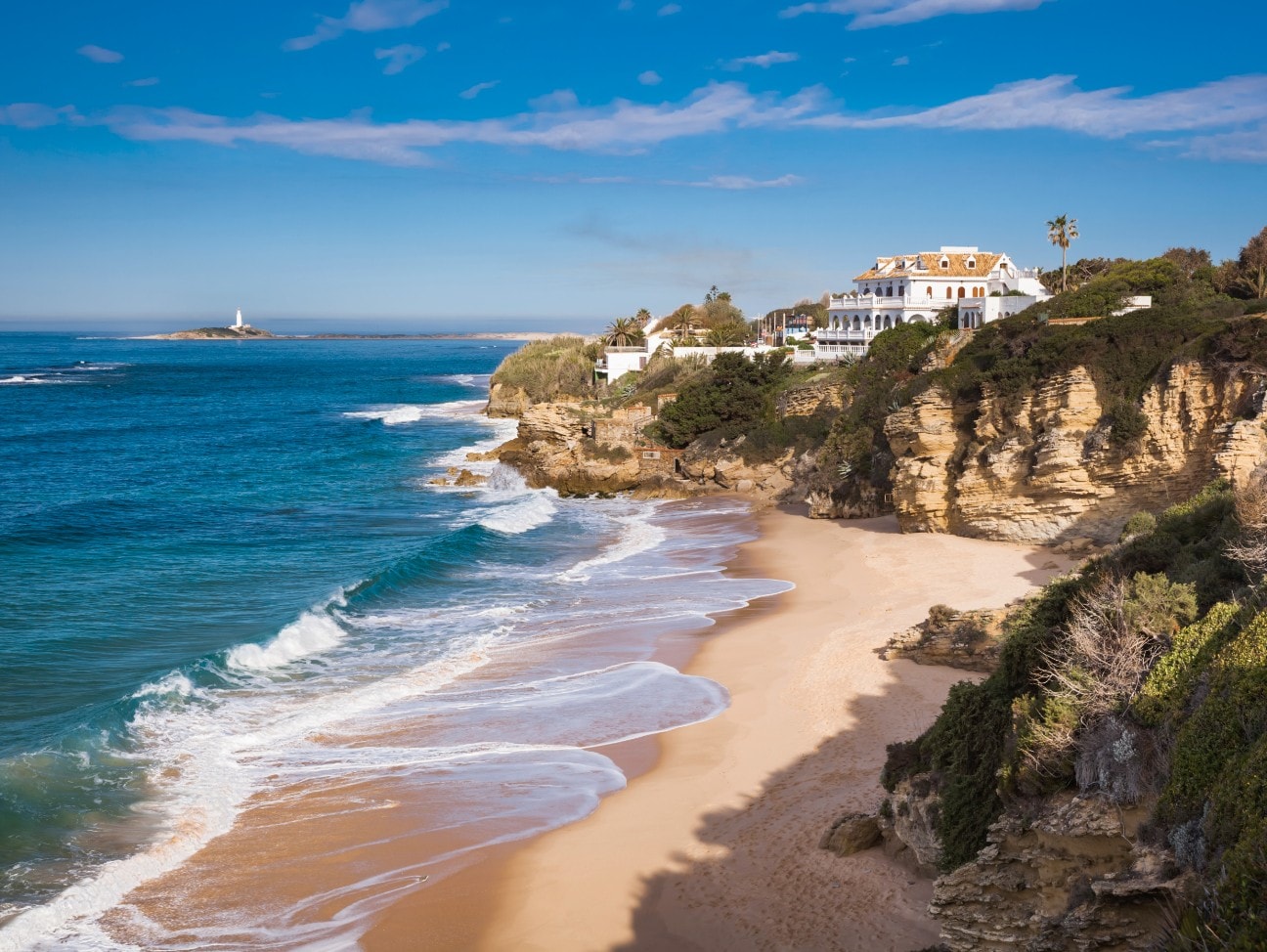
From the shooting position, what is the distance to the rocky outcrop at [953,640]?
17.7 m

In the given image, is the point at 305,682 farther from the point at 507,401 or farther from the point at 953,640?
Answer: the point at 507,401

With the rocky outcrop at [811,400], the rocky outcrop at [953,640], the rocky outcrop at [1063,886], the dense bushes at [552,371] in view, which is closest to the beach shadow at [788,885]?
the rocky outcrop at [1063,886]

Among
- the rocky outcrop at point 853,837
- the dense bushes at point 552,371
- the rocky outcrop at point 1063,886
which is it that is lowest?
the rocky outcrop at point 853,837

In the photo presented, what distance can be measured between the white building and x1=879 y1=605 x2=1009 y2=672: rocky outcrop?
29.2 meters

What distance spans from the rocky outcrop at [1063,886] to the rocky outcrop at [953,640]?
9049 mm

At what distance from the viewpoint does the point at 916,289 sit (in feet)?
165

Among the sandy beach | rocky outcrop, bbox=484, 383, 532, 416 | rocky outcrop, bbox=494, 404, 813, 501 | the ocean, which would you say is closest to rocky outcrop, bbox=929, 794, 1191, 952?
the sandy beach

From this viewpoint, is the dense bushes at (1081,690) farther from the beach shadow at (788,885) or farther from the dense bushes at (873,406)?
the dense bushes at (873,406)

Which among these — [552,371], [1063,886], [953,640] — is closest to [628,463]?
[953,640]

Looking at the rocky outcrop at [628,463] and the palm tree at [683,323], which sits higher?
the palm tree at [683,323]

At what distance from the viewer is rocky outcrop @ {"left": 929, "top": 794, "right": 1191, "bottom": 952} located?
6930mm

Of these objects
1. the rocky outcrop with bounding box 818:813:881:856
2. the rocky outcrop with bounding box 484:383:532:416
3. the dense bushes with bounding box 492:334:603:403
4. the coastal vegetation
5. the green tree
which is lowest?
the rocky outcrop with bounding box 818:813:881:856

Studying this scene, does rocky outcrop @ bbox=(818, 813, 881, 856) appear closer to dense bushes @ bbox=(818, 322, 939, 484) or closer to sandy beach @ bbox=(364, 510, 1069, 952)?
sandy beach @ bbox=(364, 510, 1069, 952)

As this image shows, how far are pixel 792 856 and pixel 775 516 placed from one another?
2277 cm
